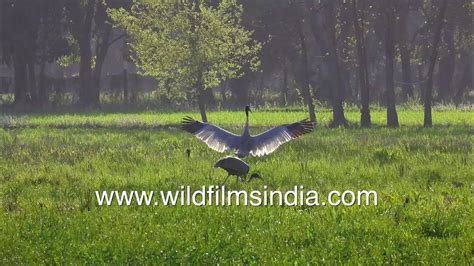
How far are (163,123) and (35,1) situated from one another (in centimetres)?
2346

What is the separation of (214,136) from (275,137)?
1.22m

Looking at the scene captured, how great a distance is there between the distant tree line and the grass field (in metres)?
16.2

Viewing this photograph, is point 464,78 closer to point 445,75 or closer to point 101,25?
point 445,75

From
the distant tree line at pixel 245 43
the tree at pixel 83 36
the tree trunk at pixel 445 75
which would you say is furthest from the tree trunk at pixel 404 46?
the tree at pixel 83 36

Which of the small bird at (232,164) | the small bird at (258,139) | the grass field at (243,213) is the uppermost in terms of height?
the small bird at (258,139)

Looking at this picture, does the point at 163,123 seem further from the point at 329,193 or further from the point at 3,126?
the point at 329,193

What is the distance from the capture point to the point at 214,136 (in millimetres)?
15188

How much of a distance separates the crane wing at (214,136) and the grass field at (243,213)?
3.19 ft

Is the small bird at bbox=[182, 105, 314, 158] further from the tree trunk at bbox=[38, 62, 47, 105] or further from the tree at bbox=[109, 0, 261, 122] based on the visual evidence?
the tree trunk at bbox=[38, 62, 47, 105]

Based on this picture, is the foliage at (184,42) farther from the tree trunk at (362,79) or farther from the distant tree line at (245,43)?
the tree trunk at (362,79)

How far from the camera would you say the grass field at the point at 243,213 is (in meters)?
10.3

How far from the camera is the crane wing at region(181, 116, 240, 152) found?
49.0ft

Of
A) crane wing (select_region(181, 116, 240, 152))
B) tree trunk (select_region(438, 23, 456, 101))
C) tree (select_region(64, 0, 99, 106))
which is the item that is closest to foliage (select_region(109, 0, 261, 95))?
tree (select_region(64, 0, 99, 106))

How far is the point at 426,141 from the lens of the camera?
2625cm
